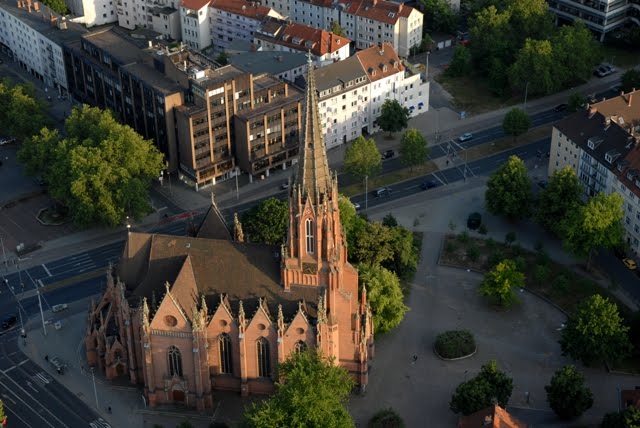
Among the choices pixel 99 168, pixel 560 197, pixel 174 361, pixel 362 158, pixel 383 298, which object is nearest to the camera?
pixel 174 361

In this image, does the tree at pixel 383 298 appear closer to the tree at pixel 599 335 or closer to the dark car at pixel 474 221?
the tree at pixel 599 335

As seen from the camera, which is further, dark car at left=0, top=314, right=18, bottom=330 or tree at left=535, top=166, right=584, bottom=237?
tree at left=535, top=166, right=584, bottom=237

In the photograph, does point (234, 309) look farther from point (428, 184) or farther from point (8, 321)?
point (428, 184)

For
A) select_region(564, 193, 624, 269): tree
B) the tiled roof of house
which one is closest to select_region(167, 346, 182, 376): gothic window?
the tiled roof of house

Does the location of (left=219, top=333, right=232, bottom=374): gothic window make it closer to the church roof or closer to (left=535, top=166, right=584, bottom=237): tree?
the church roof

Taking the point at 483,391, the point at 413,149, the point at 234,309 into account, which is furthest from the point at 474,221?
the point at 234,309
